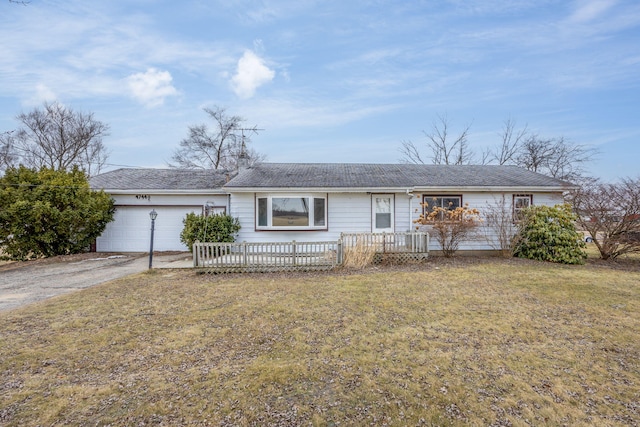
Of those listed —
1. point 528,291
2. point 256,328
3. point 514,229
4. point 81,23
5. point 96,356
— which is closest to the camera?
point 96,356

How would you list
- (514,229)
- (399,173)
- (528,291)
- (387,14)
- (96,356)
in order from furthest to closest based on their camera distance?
(399,173) < (387,14) < (514,229) < (528,291) < (96,356)

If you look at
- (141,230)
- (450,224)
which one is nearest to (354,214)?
(450,224)

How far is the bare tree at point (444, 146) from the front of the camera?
27.9 metres

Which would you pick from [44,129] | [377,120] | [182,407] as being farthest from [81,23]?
[44,129]

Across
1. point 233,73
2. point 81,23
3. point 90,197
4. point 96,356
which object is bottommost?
point 96,356

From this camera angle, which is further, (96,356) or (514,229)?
(514,229)

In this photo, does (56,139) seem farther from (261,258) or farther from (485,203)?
(485,203)

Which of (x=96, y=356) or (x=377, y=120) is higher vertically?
(x=377, y=120)

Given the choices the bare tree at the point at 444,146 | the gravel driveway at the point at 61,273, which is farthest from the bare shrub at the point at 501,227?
the bare tree at the point at 444,146

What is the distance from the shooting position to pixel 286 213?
37.6 ft

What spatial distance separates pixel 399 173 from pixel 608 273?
25.8 ft

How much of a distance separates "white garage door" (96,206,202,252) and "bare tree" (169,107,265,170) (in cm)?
1769

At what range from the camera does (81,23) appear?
9.87 metres

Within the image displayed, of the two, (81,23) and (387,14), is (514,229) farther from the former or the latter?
(81,23)
